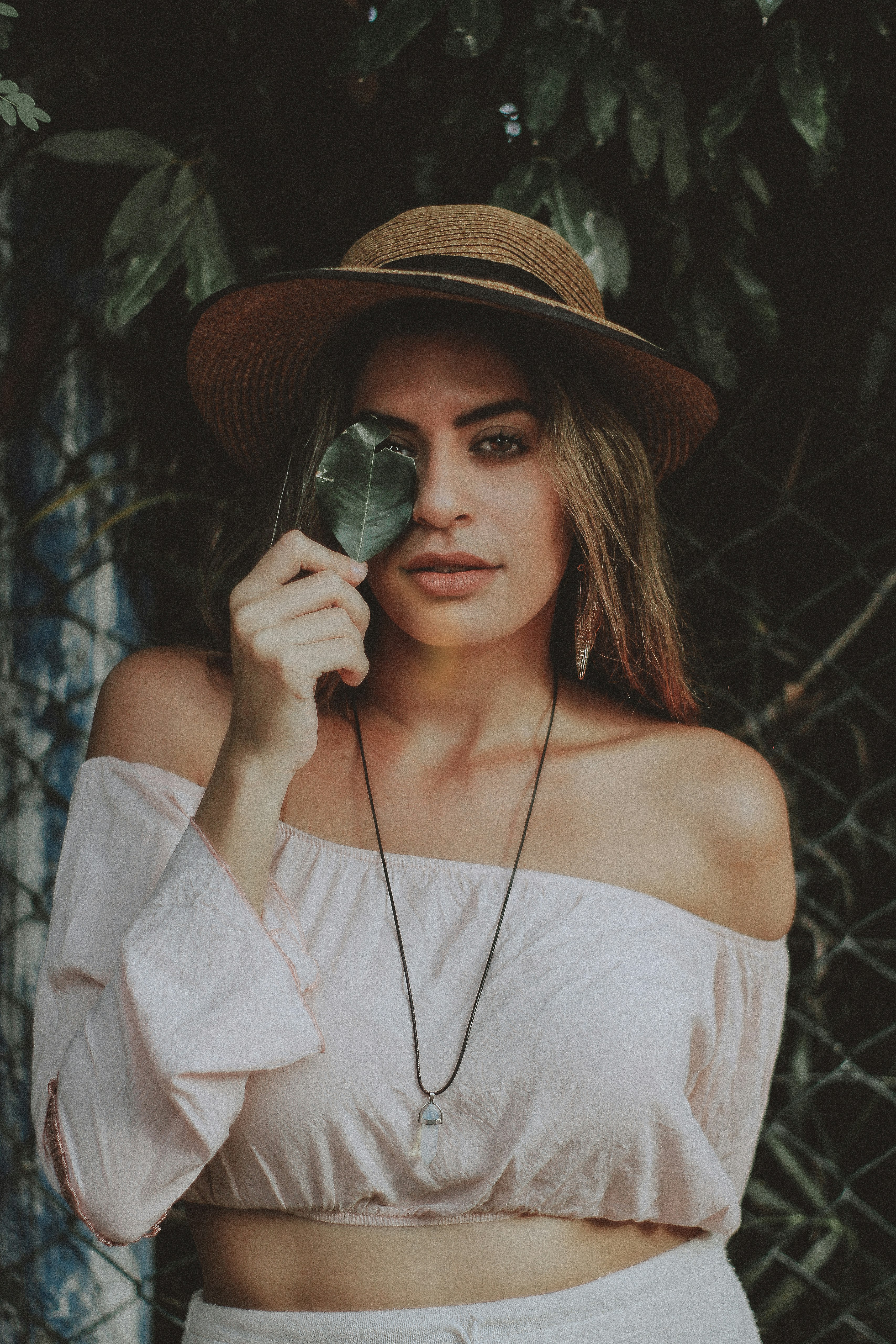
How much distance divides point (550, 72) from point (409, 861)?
1.08 meters

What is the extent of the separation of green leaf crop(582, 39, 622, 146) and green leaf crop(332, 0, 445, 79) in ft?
0.74

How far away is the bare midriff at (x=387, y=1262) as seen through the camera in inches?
49.9

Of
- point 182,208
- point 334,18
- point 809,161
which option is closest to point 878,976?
point 809,161

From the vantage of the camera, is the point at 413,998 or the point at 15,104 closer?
the point at 15,104

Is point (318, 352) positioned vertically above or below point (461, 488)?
above

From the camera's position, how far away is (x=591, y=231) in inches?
62.8

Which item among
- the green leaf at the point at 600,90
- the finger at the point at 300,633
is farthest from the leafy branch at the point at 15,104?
the green leaf at the point at 600,90

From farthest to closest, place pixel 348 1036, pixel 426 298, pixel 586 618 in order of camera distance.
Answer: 1. pixel 586 618
2. pixel 426 298
3. pixel 348 1036

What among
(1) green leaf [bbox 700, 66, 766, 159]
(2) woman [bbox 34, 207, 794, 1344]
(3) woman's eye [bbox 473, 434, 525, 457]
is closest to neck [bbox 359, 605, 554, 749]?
(2) woman [bbox 34, 207, 794, 1344]

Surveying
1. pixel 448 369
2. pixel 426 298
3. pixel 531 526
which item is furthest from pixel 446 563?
pixel 426 298

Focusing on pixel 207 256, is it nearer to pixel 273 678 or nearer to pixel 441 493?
pixel 441 493

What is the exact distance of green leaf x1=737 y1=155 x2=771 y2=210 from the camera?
1.63 meters

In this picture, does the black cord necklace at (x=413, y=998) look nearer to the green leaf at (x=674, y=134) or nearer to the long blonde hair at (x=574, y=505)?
the long blonde hair at (x=574, y=505)

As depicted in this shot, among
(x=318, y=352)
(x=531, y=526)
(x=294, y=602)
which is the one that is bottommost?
(x=294, y=602)
